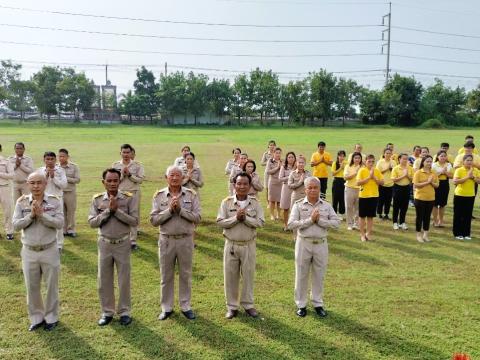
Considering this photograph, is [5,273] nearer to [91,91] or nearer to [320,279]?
[320,279]

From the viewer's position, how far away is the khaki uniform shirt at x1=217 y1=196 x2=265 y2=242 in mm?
5523

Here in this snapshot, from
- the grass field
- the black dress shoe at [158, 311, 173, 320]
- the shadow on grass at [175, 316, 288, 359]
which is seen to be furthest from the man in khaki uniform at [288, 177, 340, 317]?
the black dress shoe at [158, 311, 173, 320]

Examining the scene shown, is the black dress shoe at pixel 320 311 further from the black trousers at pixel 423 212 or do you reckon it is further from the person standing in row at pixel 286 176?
the black trousers at pixel 423 212

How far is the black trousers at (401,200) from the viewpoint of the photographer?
33.1 feet

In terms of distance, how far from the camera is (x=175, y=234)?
18.2 ft

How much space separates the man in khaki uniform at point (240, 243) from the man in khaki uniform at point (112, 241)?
120cm

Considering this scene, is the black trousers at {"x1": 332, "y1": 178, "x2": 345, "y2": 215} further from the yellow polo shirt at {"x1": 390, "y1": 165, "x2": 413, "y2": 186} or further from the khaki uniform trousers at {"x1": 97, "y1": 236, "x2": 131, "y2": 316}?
the khaki uniform trousers at {"x1": 97, "y1": 236, "x2": 131, "y2": 316}

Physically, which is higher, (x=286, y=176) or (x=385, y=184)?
(x=286, y=176)

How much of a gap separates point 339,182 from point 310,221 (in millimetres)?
5798

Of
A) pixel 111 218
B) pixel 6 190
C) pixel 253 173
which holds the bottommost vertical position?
pixel 6 190

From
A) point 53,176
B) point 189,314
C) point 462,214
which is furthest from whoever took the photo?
point 462,214

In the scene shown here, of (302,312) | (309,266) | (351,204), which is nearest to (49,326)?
(302,312)

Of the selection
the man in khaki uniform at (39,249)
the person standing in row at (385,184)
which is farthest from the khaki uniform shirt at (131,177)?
the person standing in row at (385,184)

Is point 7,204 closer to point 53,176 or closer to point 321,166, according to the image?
point 53,176
